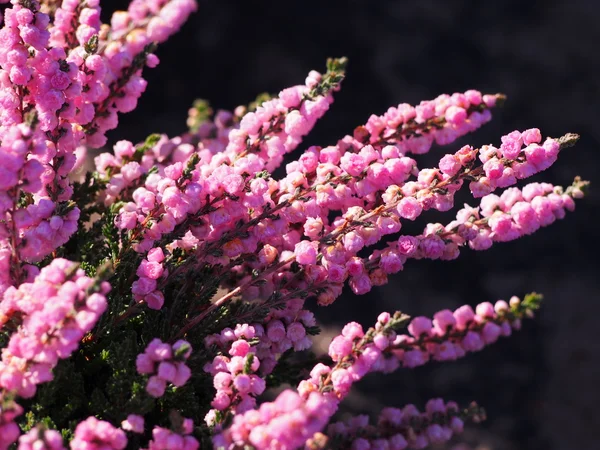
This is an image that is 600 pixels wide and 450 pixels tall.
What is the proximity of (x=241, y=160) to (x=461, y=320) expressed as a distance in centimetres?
54

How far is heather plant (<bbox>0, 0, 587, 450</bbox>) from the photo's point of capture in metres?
1.03

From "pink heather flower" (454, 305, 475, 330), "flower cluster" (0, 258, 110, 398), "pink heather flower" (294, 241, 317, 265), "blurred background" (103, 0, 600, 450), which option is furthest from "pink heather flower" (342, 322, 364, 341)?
"blurred background" (103, 0, 600, 450)

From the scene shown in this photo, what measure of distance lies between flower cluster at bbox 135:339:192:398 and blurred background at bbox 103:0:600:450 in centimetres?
141

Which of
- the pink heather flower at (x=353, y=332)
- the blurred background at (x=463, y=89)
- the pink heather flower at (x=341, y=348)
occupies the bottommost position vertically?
the pink heather flower at (x=341, y=348)

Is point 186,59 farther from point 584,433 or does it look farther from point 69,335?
point 69,335

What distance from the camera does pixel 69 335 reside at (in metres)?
0.97

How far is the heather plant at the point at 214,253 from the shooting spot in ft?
3.38

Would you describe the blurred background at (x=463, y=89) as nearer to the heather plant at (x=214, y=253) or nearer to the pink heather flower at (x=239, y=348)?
the heather plant at (x=214, y=253)

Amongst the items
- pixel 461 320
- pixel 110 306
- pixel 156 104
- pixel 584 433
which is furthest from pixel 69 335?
pixel 156 104

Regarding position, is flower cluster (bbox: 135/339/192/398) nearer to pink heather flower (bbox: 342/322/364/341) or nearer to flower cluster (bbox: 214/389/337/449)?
flower cluster (bbox: 214/389/337/449)

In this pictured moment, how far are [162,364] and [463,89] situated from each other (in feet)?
7.64

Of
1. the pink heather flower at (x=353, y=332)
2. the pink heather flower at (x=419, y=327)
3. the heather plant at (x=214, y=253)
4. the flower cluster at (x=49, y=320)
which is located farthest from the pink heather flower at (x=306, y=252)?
the flower cluster at (x=49, y=320)

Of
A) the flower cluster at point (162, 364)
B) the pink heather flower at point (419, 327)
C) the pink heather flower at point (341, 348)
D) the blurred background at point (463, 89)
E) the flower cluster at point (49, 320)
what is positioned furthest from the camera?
the blurred background at point (463, 89)

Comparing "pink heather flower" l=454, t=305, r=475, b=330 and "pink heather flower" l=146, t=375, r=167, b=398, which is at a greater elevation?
"pink heather flower" l=454, t=305, r=475, b=330
